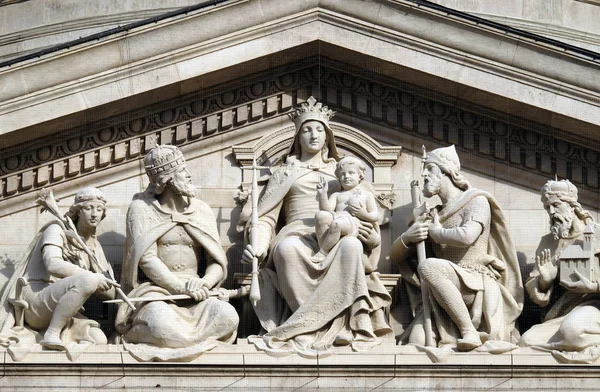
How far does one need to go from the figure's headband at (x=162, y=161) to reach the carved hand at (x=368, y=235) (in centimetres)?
190

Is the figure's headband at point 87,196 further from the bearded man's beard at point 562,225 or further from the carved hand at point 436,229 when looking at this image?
the bearded man's beard at point 562,225

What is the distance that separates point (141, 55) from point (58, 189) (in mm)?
1605

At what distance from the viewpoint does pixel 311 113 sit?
23.0 metres

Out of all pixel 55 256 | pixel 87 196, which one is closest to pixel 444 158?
pixel 87 196

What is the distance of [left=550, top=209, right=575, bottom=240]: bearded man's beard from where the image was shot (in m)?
22.4

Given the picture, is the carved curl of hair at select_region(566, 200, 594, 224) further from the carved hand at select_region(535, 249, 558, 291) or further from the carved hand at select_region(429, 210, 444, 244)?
the carved hand at select_region(429, 210, 444, 244)

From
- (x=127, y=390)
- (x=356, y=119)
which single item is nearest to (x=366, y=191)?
(x=356, y=119)

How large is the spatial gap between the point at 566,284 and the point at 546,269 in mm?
282

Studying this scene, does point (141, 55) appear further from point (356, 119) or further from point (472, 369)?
point (472, 369)

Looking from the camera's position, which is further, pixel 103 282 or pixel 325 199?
pixel 325 199

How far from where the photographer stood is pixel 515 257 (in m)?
22.5

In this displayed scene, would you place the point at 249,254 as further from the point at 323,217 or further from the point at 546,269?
the point at 546,269

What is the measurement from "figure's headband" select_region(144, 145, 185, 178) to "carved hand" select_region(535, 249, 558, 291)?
3646 mm

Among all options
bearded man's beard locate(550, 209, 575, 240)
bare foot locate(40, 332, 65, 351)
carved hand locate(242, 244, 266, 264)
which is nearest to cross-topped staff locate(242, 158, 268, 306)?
carved hand locate(242, 244, 266, 264)
